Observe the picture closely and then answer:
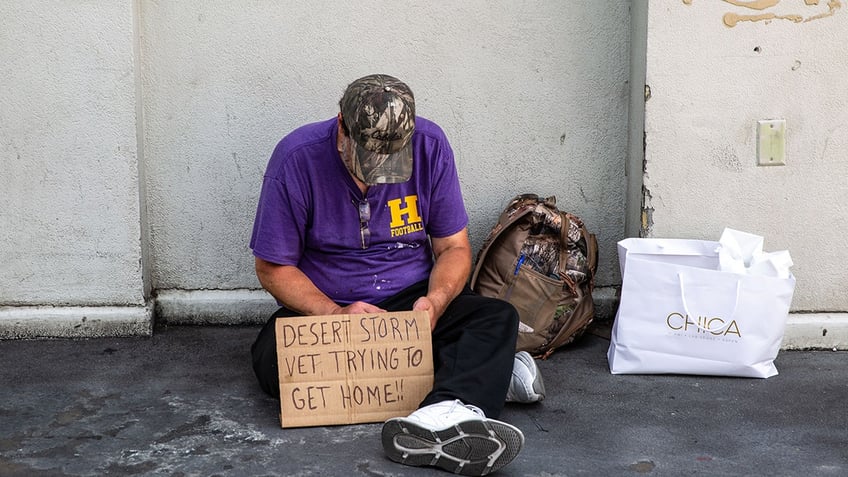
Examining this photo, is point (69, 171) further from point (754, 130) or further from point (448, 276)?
point (754, 130)

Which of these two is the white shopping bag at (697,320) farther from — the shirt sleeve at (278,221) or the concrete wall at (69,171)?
the concrete wall at (69,171)

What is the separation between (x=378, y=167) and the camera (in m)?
3.21

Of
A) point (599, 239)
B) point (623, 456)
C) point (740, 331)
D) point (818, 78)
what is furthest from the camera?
point (599, 239)

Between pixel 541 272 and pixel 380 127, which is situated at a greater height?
pixel 380 127

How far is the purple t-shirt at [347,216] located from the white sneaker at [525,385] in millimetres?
495

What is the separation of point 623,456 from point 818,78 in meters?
1.87

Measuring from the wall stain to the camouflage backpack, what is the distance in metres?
1.02

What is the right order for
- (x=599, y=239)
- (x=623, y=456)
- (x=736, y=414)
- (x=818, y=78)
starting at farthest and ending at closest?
(x=599, y=239) → (x=818, y=78) → (x=736, y=414) → (x=623, y=456)

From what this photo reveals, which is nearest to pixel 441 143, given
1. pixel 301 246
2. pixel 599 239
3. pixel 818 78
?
pixel 301 246

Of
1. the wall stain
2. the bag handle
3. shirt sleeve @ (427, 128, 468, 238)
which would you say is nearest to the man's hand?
shirt sleeve @ (427, 128, 468, 238)

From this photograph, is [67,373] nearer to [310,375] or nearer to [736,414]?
[310,375]

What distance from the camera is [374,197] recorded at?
136 inches

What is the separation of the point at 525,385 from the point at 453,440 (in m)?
0.60

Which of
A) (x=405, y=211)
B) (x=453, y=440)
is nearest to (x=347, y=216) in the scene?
(x=405, y=211)
